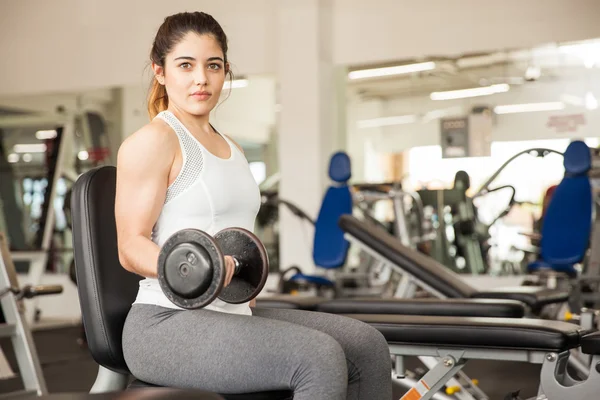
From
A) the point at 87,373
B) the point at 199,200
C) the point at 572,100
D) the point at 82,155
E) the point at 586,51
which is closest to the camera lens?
the point at 199,200

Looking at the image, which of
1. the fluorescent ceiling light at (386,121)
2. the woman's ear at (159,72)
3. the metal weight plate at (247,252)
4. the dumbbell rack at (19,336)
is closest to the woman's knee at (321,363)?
the metal weight plate at (247,252)

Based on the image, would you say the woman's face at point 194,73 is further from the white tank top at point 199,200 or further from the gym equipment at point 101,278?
the gym equipment at point 101,278

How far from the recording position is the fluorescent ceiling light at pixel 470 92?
6.39 meters

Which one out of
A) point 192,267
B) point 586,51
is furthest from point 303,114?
point 192,267

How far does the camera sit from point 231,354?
1317 mm

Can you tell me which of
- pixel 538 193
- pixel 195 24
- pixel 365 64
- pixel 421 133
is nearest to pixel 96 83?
pixel 365 64

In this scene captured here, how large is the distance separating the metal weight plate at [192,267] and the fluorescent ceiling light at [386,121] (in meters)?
5.68

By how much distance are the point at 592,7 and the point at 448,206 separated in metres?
1.89

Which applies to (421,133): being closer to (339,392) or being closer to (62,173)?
(62,173)

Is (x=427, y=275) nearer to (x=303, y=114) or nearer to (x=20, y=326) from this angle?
(x=20, y=326)

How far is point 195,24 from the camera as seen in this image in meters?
1.51

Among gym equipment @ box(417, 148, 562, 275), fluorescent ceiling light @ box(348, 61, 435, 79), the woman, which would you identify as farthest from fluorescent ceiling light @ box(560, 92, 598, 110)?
the woman

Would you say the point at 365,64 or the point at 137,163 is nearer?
the point at 137,163

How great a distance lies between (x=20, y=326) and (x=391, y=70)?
4.33 m
